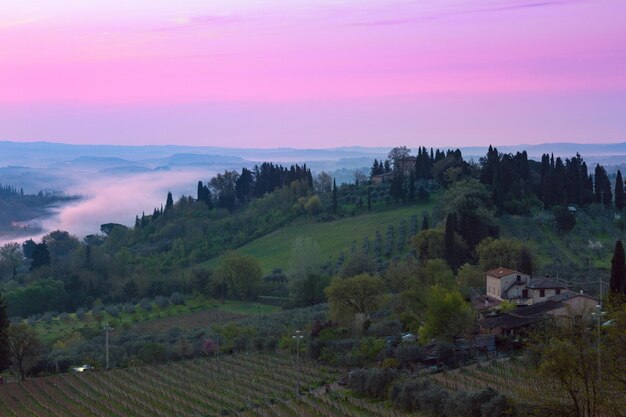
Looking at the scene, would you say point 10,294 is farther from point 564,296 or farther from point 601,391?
point 601,391

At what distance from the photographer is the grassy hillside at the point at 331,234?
8431 cm

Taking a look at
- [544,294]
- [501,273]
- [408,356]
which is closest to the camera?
[408,356]

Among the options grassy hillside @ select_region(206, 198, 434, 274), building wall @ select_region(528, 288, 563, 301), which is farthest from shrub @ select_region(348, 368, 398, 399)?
grassy hillside @ select_region(206, 198, 434, 274)

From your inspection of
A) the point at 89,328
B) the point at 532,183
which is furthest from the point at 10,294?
the point at 532,183

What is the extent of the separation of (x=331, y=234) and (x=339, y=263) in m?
10.3

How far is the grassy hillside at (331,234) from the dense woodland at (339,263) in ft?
3.57

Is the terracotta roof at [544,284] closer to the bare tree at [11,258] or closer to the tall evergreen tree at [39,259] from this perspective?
the tall evergreen tree at [39,259]

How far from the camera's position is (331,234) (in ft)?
294

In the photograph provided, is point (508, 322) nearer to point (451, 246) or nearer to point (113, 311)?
point (451, 246)

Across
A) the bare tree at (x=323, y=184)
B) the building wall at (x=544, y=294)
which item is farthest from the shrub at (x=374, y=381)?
the bare tree at (x=323, y=184)

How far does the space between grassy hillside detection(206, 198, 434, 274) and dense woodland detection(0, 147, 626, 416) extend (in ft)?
3.57

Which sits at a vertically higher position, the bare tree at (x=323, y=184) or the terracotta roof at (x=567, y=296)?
the bare tree at (x=323, y=184)

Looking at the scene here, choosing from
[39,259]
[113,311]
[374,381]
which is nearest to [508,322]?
[374,381]

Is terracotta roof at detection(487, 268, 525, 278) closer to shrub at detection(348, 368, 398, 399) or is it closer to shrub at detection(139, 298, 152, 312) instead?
shrub at detection(348, 368, 398, 399)
